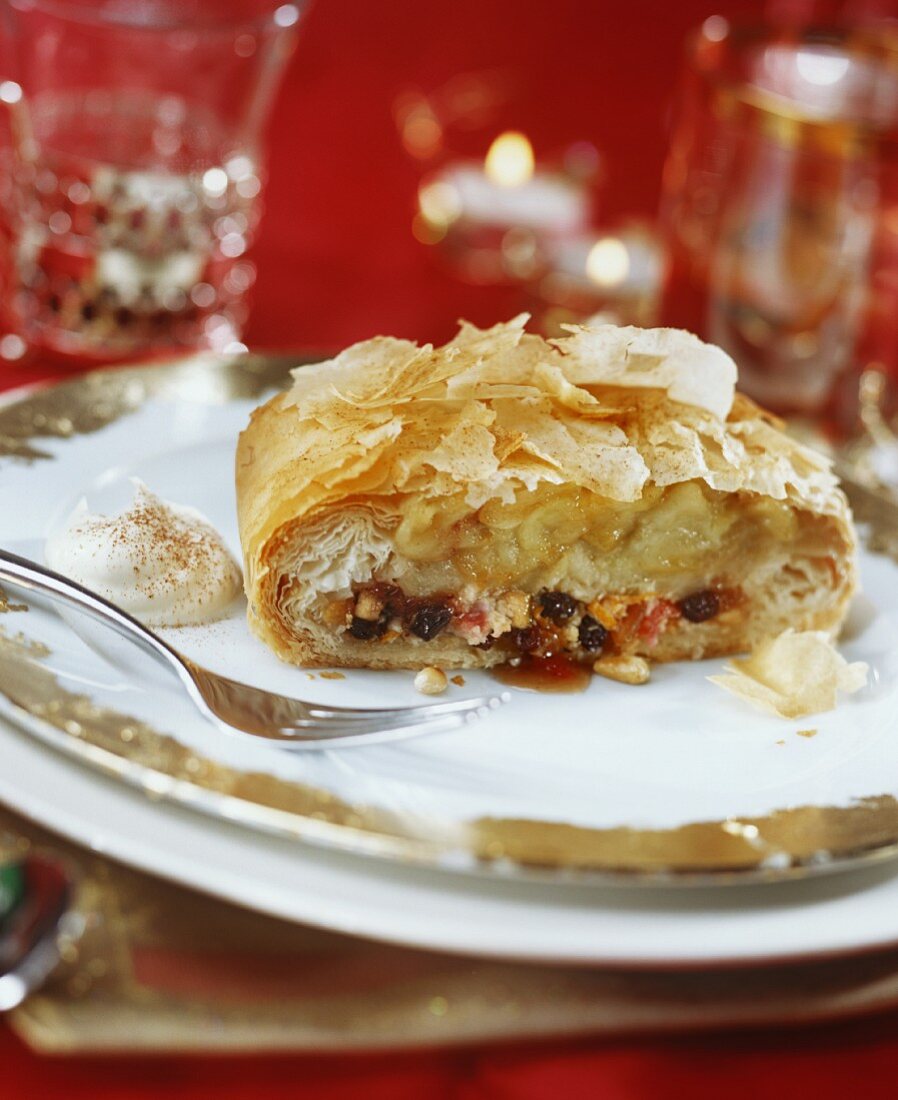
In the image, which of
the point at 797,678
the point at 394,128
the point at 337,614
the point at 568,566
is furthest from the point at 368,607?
the point at 394,128

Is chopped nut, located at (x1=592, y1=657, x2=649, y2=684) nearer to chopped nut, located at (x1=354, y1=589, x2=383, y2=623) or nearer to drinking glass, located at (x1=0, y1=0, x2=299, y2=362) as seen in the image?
chopped nut, located at (x1=354, y1=589, x2=383, y2=623)

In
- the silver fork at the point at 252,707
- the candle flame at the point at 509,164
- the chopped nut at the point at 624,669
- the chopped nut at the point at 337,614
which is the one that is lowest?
the chopped nut at the point at 624,669

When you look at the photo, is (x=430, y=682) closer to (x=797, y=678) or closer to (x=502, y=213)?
(x=797, y=678)

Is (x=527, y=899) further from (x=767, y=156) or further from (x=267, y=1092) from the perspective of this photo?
(x=767, y=156)

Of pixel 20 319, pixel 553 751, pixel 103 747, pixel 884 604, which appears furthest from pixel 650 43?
pixel 103 747

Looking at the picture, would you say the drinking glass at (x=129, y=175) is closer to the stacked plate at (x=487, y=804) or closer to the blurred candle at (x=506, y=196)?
the blurred candle at (x=506, y=196)

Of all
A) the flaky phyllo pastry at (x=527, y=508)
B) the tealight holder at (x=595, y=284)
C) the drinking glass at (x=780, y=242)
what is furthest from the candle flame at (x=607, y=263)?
the flaky phyllo pastry at (x=527, y=508)
